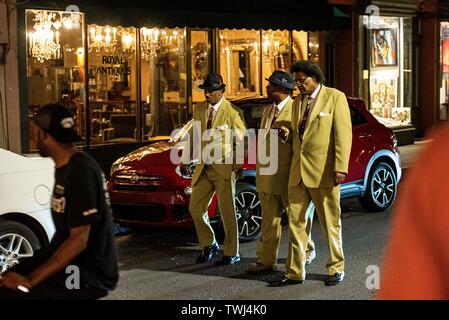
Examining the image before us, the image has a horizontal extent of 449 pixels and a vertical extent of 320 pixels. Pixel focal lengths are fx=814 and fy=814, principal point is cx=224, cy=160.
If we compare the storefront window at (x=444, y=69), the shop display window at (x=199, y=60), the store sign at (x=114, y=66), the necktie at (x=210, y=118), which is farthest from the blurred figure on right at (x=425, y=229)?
the storefront window at (x=444, y=69)

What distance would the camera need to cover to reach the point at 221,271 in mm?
8148

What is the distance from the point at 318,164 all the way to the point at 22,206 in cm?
270

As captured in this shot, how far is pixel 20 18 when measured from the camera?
1372 cm

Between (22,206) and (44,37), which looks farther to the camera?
(44,37)

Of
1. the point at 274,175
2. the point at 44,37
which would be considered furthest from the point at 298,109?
the point at 44,37

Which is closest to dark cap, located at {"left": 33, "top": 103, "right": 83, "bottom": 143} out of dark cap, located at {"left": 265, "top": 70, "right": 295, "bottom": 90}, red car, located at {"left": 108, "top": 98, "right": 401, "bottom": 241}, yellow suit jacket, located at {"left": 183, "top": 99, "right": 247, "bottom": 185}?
dark cap, located at {"left": 265, "top": 70, "right": 295, "bottom": 90}

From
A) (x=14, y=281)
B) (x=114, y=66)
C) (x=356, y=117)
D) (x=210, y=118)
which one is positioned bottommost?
(x=14, y=281)

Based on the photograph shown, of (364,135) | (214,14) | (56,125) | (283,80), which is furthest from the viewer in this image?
(214,14)

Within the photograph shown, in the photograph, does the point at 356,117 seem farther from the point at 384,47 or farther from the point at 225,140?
the point at 384,47

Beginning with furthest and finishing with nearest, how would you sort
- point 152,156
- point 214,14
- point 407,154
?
point 407,154 → point 214,14 → point 152,156

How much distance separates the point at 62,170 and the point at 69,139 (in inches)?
7.4

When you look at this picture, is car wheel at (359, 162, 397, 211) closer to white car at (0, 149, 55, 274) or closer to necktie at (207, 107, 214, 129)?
necktie at (207, 107, 214, 129)

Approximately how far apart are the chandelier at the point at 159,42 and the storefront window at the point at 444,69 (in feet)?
28.5

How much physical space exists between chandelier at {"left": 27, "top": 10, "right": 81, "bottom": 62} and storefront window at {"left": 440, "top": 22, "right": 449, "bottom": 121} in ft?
37.1
